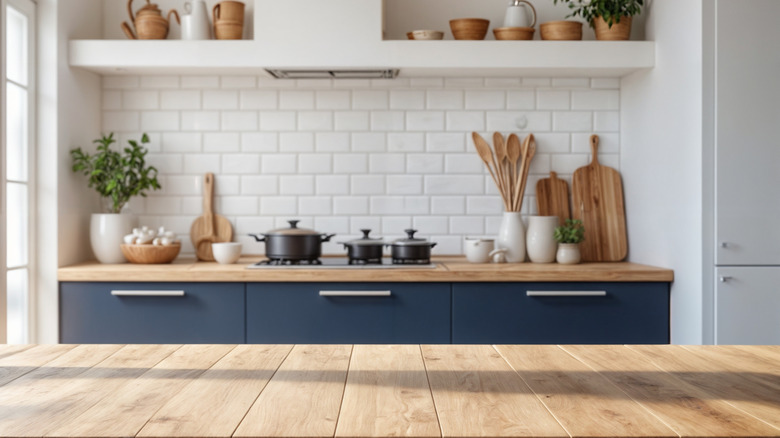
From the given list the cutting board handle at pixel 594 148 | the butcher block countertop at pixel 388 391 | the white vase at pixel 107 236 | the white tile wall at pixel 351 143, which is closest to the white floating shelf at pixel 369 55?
the white tile wall at pixel 351 143

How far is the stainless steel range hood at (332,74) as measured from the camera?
347 cm

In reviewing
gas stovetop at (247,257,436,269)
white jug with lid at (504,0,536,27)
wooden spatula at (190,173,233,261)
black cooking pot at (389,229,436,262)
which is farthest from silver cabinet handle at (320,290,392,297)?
white jug with lid at (504,0,536,27)

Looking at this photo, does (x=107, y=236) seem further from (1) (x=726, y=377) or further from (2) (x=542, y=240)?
(1) (x=726, y=377)

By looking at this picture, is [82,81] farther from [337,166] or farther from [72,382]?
[72,382]

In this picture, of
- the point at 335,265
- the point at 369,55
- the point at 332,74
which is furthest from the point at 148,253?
the point at 369,55

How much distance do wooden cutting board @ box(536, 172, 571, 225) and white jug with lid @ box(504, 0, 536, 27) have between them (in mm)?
807

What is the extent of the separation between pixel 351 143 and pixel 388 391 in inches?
106

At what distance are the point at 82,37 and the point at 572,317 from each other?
279 centimetres

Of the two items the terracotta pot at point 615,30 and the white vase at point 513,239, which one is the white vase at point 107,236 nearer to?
the white vase at point 513,239

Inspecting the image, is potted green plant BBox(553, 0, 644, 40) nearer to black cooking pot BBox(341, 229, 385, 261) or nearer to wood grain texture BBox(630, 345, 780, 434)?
black cooking pot BBox(341, 229, 385, 261)

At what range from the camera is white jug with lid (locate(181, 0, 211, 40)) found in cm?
347

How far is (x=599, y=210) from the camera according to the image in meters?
3.67

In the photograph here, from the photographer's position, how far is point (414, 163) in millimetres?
3756

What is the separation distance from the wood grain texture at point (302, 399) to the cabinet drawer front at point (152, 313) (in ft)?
5.55
